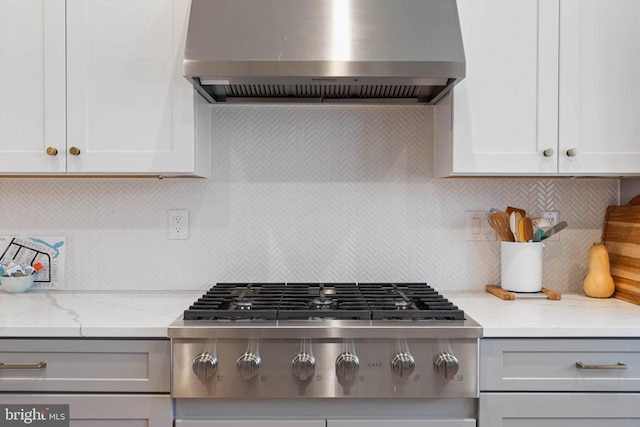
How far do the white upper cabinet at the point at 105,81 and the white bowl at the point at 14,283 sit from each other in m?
0.47

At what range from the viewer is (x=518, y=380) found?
1483 mm

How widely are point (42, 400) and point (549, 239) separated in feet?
6.30

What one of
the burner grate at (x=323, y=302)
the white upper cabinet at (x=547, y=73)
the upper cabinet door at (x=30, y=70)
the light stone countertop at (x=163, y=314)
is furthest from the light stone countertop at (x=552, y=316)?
the upper cabinet door at (x=30, y=70)

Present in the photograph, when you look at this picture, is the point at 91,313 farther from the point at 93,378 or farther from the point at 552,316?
the point at 552,316

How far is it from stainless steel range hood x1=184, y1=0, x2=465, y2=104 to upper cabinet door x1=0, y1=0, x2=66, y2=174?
19.5 inches

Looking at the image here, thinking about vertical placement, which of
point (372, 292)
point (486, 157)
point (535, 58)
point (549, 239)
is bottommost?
point (372, 292)

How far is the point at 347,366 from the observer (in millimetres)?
1420

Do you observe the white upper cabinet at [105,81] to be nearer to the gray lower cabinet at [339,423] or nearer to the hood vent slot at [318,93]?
the hood vent slot at [318,93]

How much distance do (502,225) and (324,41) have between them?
100 centimetres

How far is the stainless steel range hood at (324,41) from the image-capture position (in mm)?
1618

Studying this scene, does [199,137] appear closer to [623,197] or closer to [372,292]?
[372,292]

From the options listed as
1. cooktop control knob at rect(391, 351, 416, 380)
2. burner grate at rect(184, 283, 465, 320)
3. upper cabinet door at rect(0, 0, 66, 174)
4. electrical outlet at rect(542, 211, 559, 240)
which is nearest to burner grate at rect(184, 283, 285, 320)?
burner grate at rect(184, 283, 465, 320)

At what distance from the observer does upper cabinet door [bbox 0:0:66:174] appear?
5.83ft

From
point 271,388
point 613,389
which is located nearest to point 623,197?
point 613,389
